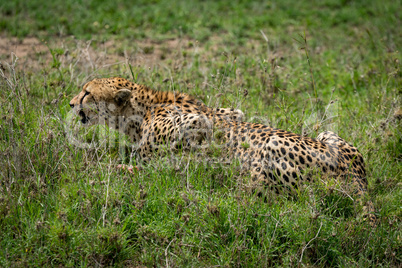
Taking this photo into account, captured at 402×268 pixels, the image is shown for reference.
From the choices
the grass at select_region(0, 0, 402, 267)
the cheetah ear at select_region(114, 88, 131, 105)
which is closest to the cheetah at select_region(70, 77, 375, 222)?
the cheetah ear at select_region(114, 88, 131, 105)

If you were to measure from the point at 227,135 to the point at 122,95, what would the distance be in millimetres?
1203

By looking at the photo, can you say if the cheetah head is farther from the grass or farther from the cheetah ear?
the grass

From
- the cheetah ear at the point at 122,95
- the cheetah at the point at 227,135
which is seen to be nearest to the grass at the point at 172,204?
the cheetah at the point at 227,135

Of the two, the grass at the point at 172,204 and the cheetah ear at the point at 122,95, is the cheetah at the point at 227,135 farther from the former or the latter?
the grass at the point at 172,204

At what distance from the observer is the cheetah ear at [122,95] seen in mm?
4277

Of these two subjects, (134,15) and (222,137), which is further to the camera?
(134,15)

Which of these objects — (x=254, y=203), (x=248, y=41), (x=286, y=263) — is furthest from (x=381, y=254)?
(x=248, y=41)

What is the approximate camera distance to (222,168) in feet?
11.9

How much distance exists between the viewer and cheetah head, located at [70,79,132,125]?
169 inches

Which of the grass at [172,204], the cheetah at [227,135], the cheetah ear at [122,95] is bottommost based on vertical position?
the grass at [172,204]

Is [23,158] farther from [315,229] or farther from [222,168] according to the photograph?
[315,229]

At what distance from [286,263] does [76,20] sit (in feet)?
22.7

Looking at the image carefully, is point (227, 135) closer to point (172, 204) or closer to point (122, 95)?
point (172, 204)

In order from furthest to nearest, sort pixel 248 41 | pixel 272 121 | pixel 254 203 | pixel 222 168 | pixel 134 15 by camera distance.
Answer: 1. pixel 134 15
2. pixel 248 41
3. pixel 272 121
4. pixel 222 168
5. pixel 254 203
